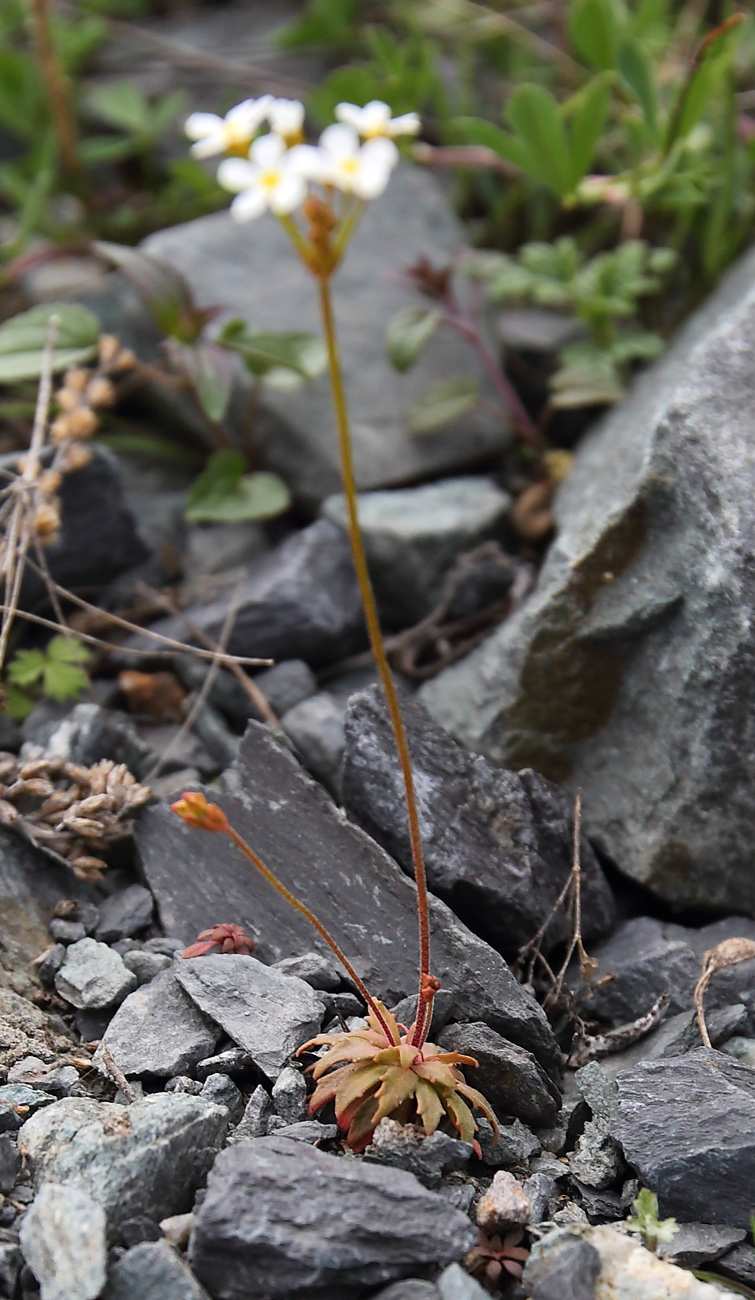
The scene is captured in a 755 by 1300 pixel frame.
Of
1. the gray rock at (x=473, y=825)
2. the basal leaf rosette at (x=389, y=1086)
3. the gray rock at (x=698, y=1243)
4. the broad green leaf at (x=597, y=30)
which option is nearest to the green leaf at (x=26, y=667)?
the gray rock at (x=473, y=825)

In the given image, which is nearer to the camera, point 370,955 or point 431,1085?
point 431,1085

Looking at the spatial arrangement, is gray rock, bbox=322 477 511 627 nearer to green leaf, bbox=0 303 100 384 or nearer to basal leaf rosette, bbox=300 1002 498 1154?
green leaf, bbox=0 303 100 384

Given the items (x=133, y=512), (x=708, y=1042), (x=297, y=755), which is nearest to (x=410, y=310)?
(x=133, y=512)

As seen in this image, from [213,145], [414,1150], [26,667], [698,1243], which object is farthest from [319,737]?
[213,145]

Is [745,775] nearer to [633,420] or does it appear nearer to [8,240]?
[633,420]

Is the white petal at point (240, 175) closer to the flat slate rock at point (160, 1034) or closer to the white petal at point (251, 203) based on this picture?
the white petal at point (251, 203)

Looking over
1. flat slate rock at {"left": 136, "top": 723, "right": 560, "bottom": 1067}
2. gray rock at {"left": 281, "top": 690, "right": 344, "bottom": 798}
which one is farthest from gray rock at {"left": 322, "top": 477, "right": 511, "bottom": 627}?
flat slate rock at {"left": 136, "top": 723, "right": 560, "bottom": 1067}

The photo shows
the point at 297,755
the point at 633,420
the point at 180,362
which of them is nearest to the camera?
the point at 297,755
